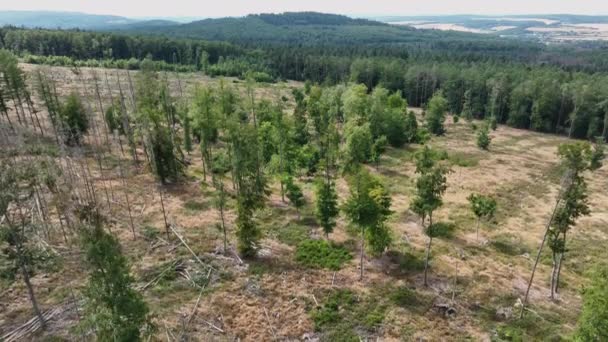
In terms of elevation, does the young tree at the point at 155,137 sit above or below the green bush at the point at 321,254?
above

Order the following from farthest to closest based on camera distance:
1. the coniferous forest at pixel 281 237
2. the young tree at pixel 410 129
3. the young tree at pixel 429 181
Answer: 1. the young tree at pixel 410 129
2. the young tree at pixel 429 181
3. the coniferous forest at pixel 281 237

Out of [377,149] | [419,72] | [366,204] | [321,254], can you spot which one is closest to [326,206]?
[321,254]

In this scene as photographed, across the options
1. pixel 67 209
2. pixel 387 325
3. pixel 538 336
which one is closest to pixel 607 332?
pixel 538 336

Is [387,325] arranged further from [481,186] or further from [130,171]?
[130,171]

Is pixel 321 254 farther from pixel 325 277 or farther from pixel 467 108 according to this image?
pixel 467 108

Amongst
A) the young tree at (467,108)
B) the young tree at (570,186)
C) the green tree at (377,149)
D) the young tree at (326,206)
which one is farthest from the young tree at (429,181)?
the young tree at (467,108)

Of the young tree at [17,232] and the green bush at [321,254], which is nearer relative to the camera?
the young tree at [17,232]

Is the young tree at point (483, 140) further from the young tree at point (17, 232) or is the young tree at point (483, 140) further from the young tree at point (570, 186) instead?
the young tree at point (17, 232)
